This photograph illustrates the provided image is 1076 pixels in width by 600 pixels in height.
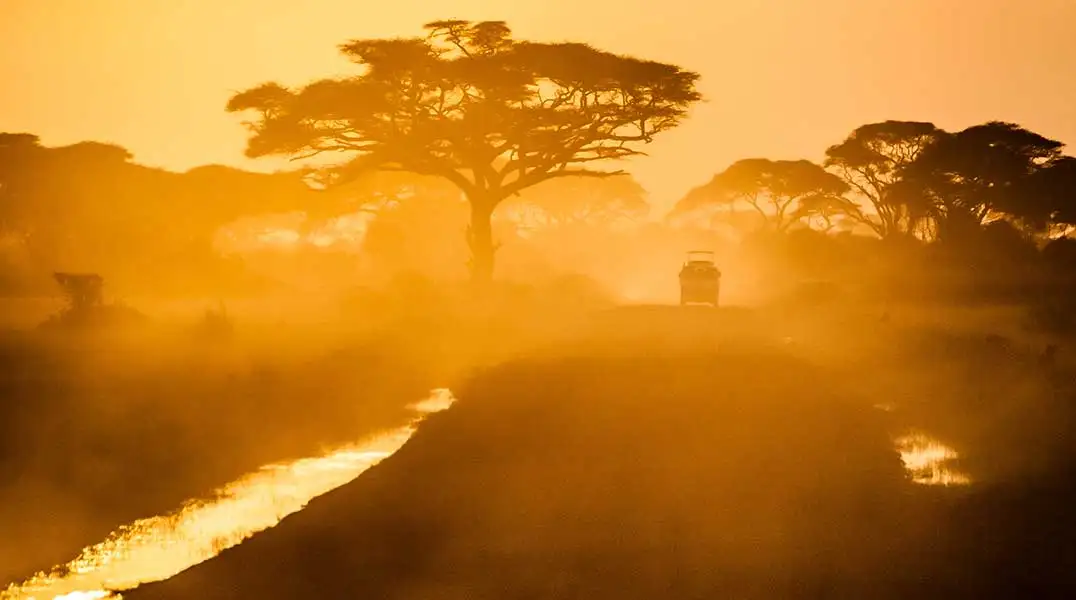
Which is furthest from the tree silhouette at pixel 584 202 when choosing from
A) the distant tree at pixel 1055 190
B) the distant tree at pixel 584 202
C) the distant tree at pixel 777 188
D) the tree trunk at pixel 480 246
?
the tree trunk at pixel 480 246

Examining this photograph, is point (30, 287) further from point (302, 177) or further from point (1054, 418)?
point (1054, 418)

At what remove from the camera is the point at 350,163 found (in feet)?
156

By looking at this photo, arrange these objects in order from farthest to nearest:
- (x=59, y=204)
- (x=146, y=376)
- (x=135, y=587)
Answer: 1. (x=59, y=204)
2. (x=146, y=376)
3. (x=135, y=587)

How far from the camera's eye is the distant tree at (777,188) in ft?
262

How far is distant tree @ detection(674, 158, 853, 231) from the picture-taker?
7988 cm

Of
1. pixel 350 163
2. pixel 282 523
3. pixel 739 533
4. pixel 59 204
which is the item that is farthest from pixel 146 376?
pixel 59 204

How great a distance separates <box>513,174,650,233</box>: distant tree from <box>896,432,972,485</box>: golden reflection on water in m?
79.3

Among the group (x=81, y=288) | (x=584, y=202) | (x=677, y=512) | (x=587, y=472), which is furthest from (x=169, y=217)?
(x=677, y=512)

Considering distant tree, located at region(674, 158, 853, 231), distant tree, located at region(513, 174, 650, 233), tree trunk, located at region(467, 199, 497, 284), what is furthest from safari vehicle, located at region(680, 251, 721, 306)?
distant tree, located at region(513, 174, 650, 233)

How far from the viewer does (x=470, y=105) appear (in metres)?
44.4

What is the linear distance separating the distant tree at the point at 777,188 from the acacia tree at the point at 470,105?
1412 inches

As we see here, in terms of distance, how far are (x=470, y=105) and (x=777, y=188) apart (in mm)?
44479

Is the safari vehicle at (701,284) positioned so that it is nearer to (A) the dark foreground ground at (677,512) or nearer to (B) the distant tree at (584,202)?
(A) the dark foreground ground at (677,512)

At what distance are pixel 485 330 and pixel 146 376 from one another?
16.3m
